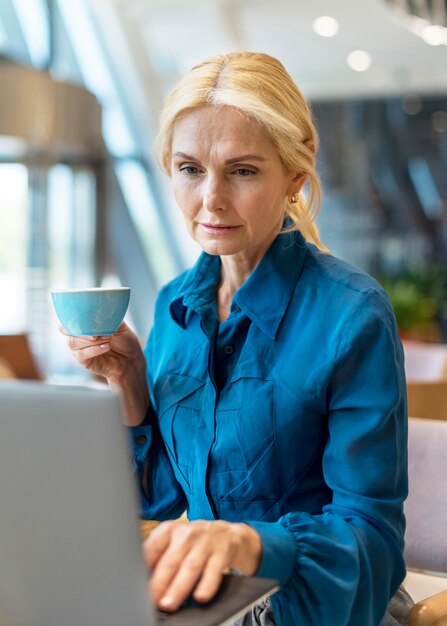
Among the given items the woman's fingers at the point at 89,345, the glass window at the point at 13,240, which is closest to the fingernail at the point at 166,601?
the woman's fingers at the point at 89,345

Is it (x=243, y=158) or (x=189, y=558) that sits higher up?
(x=243, y=158)

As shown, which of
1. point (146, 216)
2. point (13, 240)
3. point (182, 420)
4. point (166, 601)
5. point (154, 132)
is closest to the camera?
point (166, 601)

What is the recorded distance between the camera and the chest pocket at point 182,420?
1380 mm

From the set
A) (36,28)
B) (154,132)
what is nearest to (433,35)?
(154,132)

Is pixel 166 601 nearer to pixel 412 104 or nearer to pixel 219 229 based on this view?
pixel 219 229

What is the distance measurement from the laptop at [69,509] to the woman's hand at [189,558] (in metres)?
0.06

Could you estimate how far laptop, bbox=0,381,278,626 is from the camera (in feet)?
2.43

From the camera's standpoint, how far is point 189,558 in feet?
3.07

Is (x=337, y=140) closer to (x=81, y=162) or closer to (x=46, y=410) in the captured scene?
(x=81, y=162)

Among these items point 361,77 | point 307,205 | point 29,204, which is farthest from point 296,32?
point 307,205

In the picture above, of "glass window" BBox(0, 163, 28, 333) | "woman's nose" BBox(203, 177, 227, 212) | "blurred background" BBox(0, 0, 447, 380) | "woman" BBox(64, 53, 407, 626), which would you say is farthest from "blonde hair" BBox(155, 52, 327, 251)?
"glass window" BBox(0, 163, 28, 333)

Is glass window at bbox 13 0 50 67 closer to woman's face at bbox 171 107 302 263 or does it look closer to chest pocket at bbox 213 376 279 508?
woman's face at bbox 171 107 302 263

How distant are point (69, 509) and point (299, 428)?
556mm

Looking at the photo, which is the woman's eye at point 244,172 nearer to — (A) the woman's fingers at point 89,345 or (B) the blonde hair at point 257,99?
(B) the blonde hair at point 257,99
